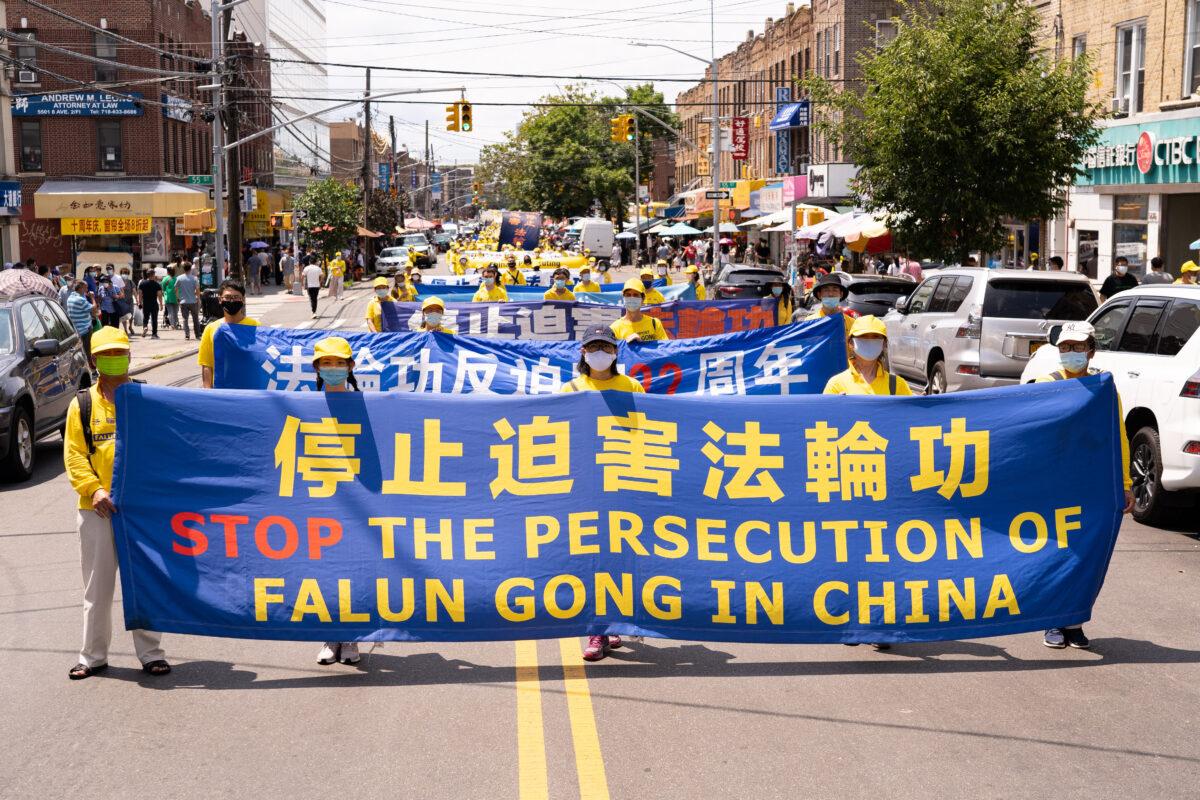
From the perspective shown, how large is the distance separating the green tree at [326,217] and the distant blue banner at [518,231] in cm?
1009

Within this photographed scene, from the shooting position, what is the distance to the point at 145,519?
271 inches

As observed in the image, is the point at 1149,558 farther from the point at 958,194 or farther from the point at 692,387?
the point at 958,194

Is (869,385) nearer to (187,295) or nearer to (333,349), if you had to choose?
(333,349)

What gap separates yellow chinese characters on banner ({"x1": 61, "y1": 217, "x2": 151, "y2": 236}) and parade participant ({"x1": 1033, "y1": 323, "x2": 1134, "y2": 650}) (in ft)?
147

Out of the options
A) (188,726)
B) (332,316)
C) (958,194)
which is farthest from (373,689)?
(332,316)

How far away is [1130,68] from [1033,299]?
14.3 meters

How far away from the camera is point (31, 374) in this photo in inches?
552

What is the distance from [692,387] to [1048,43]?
23.7 m

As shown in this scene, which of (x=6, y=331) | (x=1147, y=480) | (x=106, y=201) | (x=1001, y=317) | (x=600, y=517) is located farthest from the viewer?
(x=106, y=201)

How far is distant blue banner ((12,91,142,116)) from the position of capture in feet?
165

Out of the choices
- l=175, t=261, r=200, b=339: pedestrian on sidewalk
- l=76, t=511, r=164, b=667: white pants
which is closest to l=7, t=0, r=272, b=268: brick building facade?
l=175, t=261, r=200, b=339: pedestrian on sidewalk

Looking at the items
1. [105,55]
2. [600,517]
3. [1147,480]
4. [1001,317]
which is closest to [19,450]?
[600,517]

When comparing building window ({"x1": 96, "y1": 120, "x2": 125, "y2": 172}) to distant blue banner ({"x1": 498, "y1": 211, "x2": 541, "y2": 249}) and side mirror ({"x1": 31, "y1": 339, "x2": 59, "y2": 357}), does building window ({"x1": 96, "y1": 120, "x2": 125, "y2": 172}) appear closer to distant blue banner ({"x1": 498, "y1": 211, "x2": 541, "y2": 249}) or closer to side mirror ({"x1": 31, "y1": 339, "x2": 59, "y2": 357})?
distant blue banner ({"x1": 498, "y1": 211, "x2": 541, "y2": 249})

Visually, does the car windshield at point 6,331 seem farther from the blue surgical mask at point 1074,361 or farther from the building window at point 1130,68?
the building window at point 1130,68
